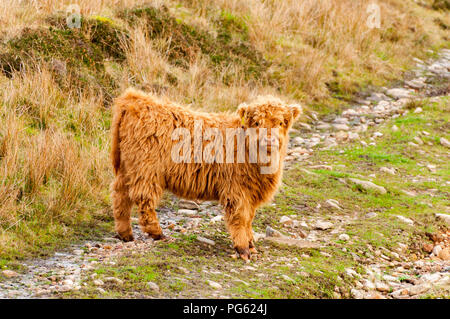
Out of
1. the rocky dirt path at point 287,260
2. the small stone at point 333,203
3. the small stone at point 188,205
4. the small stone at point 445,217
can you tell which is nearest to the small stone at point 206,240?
the rocky dirt path at point 287,260

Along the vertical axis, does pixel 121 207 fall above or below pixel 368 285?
above

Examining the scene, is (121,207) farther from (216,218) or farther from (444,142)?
(444,142)

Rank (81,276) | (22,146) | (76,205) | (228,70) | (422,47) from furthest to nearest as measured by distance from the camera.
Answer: (422,47) < (228,70) < (22,146) < (76,205) < (81,276)

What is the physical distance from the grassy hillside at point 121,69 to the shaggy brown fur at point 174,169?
78 centimetres

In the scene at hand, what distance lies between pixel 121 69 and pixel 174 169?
4.22m

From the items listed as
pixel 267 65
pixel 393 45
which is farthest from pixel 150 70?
pixel 393 45

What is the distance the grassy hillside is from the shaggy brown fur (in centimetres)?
78

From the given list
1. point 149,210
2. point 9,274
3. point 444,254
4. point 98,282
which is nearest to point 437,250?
point 444,254

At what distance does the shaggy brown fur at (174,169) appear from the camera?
5.07m

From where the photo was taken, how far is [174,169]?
5.20 metres

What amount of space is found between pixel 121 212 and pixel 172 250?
0.68 metres


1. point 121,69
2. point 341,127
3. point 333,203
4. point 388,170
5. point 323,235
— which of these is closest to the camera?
point 323,235

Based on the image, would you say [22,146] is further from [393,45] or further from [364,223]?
[393,45]

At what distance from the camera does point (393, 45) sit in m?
14.7
